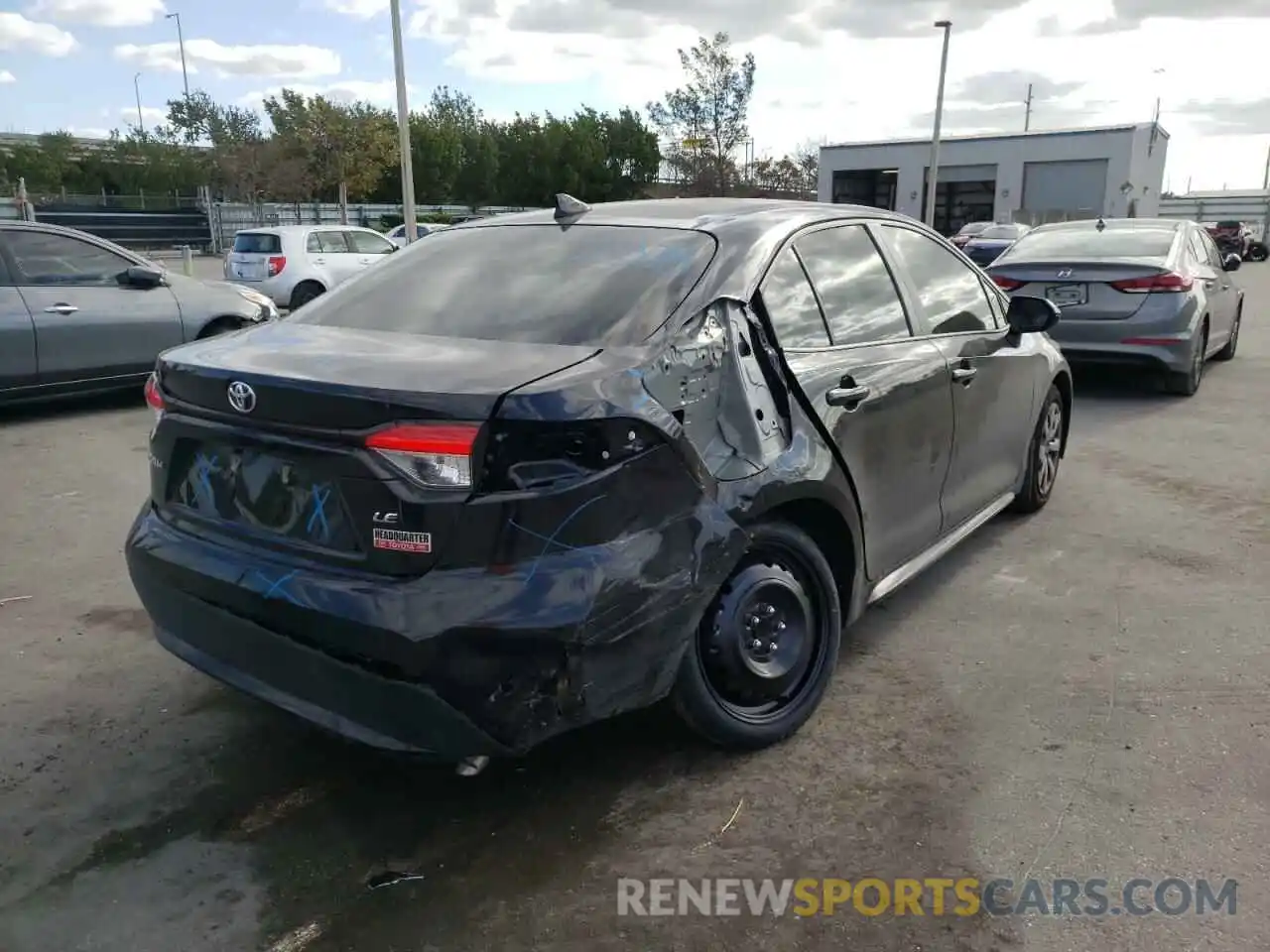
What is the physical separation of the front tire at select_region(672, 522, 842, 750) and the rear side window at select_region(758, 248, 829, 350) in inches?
24.1

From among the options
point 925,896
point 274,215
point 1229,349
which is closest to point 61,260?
point 925,896

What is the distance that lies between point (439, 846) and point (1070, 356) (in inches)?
295

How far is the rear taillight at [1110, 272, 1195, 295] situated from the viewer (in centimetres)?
839

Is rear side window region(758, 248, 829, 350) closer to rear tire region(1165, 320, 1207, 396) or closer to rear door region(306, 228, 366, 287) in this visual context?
rear tire region(1165, 320, 1207, 396)

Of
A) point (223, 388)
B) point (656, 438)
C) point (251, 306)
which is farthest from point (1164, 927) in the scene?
point (251, 306)

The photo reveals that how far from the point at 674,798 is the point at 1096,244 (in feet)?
25.7

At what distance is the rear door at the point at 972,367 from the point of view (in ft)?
13.6

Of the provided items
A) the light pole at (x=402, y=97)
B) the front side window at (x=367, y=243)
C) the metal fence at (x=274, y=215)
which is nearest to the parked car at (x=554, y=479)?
the front side window at (x=367, y=243)

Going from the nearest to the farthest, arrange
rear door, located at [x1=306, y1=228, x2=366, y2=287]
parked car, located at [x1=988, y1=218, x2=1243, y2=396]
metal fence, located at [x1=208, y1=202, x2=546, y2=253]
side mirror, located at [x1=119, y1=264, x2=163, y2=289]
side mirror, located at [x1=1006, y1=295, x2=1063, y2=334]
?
side mirror, located at [x1=1006, y1=295, x2=1063, y2=334]
side mirror, located at [x1=119, y1=264, x2=163, y2=289]
parked car, located at [x1=988, y1=218, x2=1243, y2=396]
rear door, located at [x1=306, y1=228, x2=366, y2=287]
metal fence, located at [x1=208, y1=202, x2=546, y2=253]

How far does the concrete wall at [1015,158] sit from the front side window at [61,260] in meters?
48.3

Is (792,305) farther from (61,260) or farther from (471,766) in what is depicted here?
(61,260)

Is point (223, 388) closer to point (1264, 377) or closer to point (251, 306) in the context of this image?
point (251, 306)

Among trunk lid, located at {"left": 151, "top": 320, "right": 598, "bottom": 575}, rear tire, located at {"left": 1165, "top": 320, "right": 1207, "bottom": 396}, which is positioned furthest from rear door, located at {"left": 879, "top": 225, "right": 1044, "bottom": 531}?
rear tire, located at {"left": 1165, "top": 320, "right": 1207, "bottom": 396}

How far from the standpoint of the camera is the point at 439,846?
2.74m
